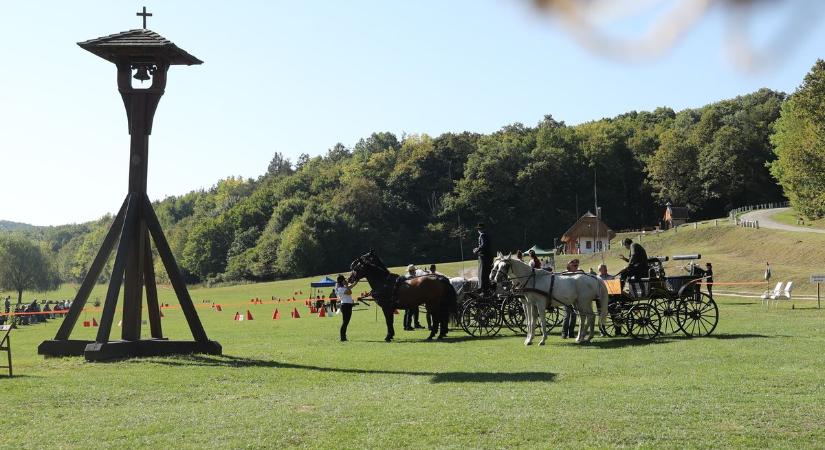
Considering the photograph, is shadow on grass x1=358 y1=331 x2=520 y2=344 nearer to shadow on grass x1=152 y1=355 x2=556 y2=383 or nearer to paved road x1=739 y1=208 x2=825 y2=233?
shadow on grass x1=152 y1=355 x2=556 y2=383

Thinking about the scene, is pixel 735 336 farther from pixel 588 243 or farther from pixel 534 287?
pixel 588 243

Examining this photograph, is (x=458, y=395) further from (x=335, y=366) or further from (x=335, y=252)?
(x=335, y=252)

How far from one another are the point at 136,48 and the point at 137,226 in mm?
3919

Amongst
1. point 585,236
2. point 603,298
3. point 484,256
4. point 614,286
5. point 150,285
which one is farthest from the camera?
point 585,236

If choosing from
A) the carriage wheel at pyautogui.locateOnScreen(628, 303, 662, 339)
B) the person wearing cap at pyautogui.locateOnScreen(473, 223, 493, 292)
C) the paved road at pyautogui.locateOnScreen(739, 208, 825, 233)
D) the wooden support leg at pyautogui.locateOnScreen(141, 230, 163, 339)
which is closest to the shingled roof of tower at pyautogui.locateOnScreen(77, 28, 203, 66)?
the wooden support leg at pyautogui.locateOnScreen(141, 230, 163, 339)

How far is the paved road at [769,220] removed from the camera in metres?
68.9

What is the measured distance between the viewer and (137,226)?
1911 cm

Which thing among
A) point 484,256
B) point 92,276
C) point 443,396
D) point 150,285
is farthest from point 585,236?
point 443,396

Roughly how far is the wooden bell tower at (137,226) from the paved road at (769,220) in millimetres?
59237

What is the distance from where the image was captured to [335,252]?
105m

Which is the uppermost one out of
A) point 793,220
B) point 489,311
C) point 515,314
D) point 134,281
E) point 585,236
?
point 793,220

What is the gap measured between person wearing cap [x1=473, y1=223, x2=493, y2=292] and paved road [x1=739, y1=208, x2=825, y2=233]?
52.0 meters

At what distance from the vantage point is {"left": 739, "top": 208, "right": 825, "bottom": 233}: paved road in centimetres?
6888

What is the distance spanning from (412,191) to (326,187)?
68.6 ft
